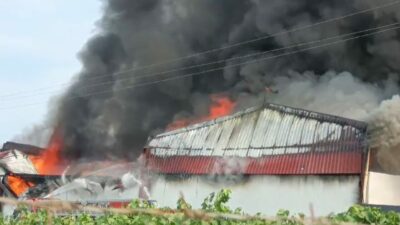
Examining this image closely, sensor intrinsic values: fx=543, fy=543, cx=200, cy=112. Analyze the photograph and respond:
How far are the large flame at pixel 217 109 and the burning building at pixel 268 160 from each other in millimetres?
5898

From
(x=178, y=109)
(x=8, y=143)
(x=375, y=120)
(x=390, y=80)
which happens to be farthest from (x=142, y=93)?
(x=375, y=120)

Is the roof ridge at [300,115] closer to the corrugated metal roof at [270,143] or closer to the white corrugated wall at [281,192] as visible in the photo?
the corrugated metal roof at [270,143]

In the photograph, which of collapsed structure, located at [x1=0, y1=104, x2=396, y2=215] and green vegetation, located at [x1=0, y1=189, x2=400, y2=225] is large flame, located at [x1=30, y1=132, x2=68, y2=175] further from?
green vegetation, located at [x1=0, y1=189, x2=400, y2=225]

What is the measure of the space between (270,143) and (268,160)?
0.73m

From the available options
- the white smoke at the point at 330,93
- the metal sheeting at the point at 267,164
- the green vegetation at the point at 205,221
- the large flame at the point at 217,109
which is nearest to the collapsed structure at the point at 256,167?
the metal sheeting at the point at 267,164

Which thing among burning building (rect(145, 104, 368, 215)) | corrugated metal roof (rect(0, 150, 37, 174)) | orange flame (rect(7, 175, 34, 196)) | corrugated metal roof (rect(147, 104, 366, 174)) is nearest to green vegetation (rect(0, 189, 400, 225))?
burning building (rect(145, 104, 368, 215))

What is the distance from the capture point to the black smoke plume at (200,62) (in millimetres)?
23533

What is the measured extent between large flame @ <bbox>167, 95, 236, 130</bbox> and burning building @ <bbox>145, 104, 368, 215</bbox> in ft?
19.3

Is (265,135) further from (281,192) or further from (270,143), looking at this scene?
(281,192)

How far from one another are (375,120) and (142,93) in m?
18.0

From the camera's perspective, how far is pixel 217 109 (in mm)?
26094

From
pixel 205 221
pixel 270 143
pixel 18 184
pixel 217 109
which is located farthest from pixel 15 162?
pixel 205 221

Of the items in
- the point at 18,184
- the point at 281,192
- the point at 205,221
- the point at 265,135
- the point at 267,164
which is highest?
the point at 265,135

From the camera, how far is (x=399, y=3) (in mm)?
21547
